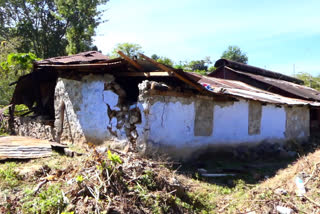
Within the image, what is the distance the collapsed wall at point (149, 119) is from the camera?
643 cm

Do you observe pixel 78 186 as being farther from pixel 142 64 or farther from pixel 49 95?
pixel 49 95

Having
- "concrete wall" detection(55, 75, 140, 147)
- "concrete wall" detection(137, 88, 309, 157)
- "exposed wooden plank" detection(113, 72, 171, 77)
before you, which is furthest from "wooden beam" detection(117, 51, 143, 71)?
"concrete wall" detection(55, 75, 140, 147)

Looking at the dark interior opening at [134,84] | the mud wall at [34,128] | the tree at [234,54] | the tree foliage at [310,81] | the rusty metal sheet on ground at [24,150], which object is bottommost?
the rusty metal sheet on ground at [24,150]

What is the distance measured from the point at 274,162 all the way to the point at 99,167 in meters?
5.96

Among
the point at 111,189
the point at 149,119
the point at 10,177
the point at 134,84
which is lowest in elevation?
the point at 10,177

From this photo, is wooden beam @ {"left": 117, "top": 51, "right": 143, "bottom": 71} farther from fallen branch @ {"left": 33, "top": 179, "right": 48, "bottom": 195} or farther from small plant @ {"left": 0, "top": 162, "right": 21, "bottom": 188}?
small plant @ {"left": 0, "top": 162, "right": 21, "bottom": 188}

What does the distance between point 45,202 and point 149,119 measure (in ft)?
9.99

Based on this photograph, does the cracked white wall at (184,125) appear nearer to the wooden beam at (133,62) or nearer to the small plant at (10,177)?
the wooden beam at (133,62)

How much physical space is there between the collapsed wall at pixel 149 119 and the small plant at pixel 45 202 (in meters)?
2.58

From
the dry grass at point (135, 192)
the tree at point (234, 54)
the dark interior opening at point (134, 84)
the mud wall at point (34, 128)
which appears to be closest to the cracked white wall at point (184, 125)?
the dark interior opening at point (134, 84)

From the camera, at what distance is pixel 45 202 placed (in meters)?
3.81

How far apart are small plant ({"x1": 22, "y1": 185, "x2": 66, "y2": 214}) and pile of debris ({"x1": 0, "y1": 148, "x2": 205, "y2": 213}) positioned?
1 cm

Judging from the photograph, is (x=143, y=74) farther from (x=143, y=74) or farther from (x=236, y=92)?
(x=236, y=92)

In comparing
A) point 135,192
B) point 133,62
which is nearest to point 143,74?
point 133,62
